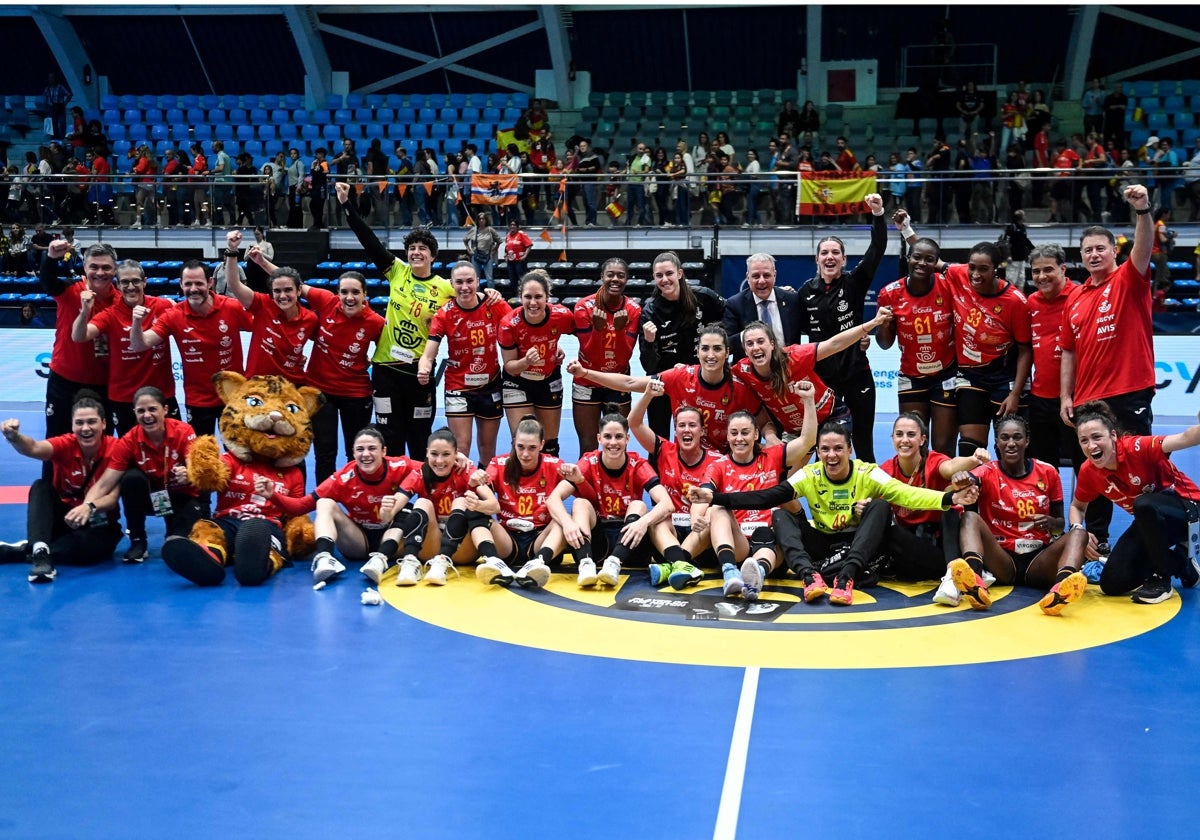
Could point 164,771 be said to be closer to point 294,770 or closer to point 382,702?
point 294,770

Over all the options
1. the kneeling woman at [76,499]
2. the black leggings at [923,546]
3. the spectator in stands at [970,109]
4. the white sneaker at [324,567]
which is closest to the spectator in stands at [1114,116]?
the spectator in stands at [970,109]

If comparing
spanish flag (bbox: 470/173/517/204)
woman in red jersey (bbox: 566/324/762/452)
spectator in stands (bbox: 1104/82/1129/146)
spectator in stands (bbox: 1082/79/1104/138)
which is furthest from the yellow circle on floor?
spectator in stands (bbox: 1082/79/1104/138)

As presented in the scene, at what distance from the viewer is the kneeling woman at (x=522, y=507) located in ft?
26.6

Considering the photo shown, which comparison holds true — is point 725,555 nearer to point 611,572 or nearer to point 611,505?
point 611,572

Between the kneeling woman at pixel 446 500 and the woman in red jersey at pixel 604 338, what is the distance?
1.43 metres

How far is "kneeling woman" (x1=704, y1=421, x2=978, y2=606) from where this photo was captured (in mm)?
7512

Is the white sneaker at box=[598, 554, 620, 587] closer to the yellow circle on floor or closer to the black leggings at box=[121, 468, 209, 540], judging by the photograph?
the yellow circle on floor

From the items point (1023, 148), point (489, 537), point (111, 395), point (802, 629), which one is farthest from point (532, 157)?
point (802, 629)

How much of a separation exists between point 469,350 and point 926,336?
3.45 metres

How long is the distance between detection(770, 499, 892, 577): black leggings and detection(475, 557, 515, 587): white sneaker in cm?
176

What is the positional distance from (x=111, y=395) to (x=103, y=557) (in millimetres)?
1421

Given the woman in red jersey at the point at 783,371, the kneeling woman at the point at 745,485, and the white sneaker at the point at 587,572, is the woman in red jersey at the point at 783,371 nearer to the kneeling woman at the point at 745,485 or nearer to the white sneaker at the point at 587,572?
the kneeling woman at the point at 745,485

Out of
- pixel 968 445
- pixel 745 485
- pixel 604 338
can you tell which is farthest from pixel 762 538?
pixel 604 338

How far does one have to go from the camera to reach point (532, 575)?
768 cm
